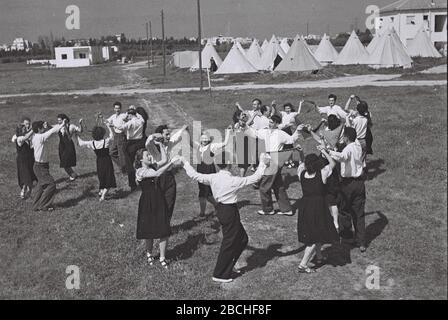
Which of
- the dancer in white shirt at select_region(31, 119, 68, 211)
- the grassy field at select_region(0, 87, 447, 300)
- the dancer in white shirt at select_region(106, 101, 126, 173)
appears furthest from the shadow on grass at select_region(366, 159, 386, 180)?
the dancer in white shirt at select_region(31, 119, 68, 211)

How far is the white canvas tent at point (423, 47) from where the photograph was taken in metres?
42.7

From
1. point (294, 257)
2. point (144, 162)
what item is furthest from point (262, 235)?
point (144, 162)

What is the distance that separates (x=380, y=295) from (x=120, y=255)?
3705 millimetres

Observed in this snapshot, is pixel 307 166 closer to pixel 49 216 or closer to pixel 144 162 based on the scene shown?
pixel 144 162

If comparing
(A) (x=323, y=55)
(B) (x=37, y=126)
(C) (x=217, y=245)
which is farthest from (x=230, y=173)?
(A) (x=323, y=55)

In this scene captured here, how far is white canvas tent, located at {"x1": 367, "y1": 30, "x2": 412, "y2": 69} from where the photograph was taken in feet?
125

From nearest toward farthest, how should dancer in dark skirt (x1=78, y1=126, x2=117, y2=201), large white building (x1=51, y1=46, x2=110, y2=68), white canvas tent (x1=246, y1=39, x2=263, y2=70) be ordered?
dancer in dark skirt (x1=78, y1=126, x2=117, y2=201), white canvas tent (x1=246, y1=39, x2=263, y2=70), large white building (x1=51, y1=46, x2=110, y2=68)

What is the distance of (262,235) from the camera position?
8.05m

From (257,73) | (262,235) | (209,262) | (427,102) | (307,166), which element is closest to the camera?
(307,166)

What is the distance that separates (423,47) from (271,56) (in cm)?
1332

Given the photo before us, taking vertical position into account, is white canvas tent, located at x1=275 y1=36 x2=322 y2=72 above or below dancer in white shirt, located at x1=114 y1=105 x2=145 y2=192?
above

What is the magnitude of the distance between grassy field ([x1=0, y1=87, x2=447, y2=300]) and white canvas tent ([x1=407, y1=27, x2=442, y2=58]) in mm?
32453

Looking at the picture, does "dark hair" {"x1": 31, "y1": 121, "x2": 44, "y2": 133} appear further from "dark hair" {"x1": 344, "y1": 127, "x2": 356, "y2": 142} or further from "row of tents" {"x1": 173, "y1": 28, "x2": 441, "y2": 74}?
"row of tents" {"x1": 173, "y1": 28, "x2": 441, "y2": 74}

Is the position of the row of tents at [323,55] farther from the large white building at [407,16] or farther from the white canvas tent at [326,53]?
the large white building at [407,16]
